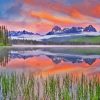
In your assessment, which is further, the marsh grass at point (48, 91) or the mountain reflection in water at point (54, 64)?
the mountain reflection in water at point (54, 64)

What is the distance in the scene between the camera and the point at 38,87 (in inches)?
649

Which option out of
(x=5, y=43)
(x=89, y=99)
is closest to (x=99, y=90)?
(x=89, y=99)

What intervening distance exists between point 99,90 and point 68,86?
2241 millimetres

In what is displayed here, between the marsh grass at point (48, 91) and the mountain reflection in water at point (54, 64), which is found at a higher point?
the marsh grass at point (48, 91)

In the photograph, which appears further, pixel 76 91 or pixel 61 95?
pixel 76 91

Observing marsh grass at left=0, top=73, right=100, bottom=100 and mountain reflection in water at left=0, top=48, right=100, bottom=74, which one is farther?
mountain reflection in water at left=0, top=48, right=100, bottom=74

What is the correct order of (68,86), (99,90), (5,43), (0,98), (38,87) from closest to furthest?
(99,90)
(0,98)
(68,86)
(38,87)
(5,43)

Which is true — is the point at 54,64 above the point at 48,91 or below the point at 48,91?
below

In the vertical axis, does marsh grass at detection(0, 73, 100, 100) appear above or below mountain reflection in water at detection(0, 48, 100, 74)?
above

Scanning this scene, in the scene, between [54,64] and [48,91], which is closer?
[48,91]

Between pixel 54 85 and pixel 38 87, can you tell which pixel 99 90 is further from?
pixel 38 87

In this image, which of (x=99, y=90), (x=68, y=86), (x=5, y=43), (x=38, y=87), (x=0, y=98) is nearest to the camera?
(x=99, y=90)

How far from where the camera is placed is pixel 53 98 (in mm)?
14094

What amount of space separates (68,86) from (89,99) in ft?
5.59
